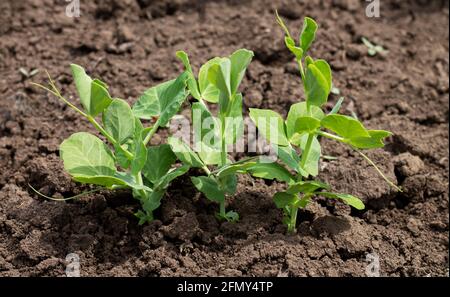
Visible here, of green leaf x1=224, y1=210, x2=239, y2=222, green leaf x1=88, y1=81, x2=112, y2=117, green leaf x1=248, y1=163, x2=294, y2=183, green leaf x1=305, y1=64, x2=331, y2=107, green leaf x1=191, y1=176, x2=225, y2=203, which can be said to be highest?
green leaf x1=305, y1=64, x2=331, y2=107

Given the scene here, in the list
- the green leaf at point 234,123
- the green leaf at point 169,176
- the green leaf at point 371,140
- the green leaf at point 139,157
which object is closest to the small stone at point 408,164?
the green leaf at point 371,140

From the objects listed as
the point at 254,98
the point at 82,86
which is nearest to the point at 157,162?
the point at 82,86

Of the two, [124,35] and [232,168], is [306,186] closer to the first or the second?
[232,168]

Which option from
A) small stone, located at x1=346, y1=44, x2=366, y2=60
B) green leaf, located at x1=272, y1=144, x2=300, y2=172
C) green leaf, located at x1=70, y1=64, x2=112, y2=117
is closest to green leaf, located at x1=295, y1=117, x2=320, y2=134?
green leaf, located at x1=272, y1=144, x2=300, y2=172

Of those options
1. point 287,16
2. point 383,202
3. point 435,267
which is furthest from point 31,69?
point 435,267

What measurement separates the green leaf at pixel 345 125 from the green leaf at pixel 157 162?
0.51 meters

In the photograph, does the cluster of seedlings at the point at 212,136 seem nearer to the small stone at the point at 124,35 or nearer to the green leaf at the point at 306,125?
the green leaf at the point at 306,125

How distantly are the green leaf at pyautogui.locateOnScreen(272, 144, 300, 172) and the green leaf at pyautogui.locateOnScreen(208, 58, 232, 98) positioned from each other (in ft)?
0.88

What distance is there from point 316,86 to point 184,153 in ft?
1.45

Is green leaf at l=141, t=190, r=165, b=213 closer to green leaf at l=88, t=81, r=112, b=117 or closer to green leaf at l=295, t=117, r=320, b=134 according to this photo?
green leaf at l=88, t=81, r=112, b=117

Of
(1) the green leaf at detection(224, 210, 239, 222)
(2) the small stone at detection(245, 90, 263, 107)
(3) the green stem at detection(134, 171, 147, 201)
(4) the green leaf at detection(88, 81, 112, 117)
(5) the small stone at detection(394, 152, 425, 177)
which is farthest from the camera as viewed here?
(2) the small stone at detection(245, 90, 263, 107)

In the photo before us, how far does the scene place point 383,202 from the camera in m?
2.34

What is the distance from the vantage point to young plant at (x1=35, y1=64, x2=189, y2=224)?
76.4 inches
